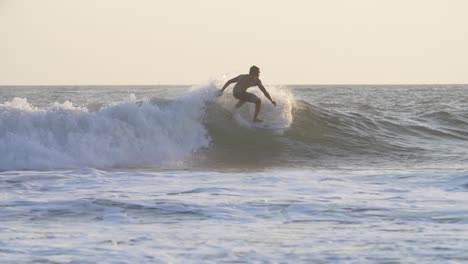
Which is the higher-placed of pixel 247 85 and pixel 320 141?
pixel 247 85

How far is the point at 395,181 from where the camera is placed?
1213cm

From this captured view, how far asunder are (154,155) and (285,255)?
32.7 feet

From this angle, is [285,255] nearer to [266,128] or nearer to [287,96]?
[266,128]

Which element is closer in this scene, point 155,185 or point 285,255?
point 285,255

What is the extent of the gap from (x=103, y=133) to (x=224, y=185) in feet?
20.8

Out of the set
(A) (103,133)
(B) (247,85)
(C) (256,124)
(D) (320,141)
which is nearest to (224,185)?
(A) (103,133)

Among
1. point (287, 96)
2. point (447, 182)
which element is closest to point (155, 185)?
point (447, 182)

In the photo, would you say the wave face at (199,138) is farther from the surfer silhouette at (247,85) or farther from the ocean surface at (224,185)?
the surfer silhouette at (247,85)

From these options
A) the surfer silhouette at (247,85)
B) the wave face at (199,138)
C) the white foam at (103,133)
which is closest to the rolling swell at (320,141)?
the wave face at (199,138)

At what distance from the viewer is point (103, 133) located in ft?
57.3

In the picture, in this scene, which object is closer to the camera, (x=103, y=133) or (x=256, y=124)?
(x=103, y=133)

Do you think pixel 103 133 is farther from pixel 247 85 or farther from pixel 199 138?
pixel 247 85

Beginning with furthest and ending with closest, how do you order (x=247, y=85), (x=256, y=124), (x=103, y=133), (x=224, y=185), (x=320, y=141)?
(x=320, y=141) → (x=256, y=124) → (x=247, y=85) → (x=103, y=133) → (x=224, y=185)

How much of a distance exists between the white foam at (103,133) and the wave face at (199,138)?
0.06ft
